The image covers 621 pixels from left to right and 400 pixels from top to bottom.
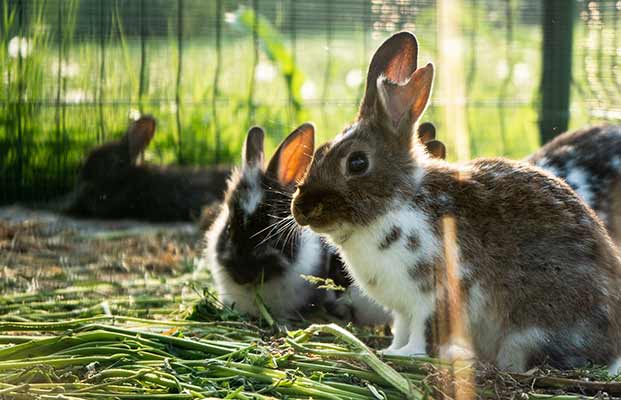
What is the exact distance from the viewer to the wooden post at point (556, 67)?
6625mm

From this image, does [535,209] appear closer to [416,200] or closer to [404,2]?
[416,200]

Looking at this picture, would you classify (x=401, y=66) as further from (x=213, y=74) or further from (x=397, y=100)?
(x=213, y=74)

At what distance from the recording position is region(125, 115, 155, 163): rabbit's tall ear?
6895 mm

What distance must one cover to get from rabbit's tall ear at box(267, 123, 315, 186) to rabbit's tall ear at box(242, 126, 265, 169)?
100 millimetres

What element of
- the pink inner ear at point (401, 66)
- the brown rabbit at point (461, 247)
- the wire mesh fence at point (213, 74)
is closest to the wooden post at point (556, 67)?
the wire mesh fence at point (213, 74)

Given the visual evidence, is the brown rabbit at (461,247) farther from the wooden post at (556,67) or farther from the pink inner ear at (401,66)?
the wooden post at (556,67)

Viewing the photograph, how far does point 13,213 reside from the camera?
6.80m

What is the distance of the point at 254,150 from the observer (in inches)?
197

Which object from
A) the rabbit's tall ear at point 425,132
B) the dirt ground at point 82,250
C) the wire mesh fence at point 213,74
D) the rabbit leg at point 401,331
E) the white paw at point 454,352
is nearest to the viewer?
the white paw at point 454,352

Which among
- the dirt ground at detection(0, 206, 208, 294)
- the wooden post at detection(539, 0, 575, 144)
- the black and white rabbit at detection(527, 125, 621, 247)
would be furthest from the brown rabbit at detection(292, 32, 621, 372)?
the wooden post at detection(539, 0, 575, 144)

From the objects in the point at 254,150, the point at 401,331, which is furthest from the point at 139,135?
the point at 401,331

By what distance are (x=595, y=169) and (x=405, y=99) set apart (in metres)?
1.66

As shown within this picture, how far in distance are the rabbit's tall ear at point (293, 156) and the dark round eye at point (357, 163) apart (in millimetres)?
1002

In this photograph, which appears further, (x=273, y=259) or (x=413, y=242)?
(x=273, y=259)
